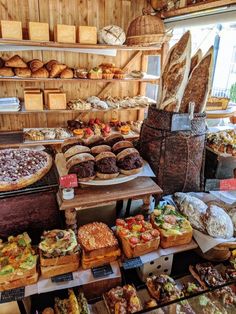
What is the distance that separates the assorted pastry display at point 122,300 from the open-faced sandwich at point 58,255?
8.1 inches

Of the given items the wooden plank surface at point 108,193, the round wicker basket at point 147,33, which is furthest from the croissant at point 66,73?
the wooden plank surface at point 108,193

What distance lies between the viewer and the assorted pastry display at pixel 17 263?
104 cm

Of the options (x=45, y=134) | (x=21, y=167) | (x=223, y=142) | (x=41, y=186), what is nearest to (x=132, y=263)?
(x=41, y=186)

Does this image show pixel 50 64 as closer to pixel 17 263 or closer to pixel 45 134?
pixel 45 134

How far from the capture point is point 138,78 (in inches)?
125

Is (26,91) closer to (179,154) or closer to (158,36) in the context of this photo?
(158,36)

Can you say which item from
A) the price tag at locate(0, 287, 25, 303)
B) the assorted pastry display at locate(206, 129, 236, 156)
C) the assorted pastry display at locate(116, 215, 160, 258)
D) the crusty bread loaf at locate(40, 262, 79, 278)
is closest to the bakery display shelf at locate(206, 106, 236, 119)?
the assorted pastry display at locate(206, 129, 236, 156)

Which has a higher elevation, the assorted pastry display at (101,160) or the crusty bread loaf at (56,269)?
the assorted pastry display at (101,160)

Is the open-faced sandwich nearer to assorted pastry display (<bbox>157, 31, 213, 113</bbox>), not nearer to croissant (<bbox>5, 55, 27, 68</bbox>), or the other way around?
assorted pastry display (<bbox>157, 31, 213, 113</bbox>)

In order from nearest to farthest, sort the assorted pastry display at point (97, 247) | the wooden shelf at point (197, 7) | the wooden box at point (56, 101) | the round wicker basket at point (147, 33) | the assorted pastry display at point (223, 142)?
the assorted pastry display at point (97, 247), the assorted pastry display at point (223, 142), the round wicker basket at point (147, 33), the wooden shelf at point (197, 7), the wooden box at point (56, 101)

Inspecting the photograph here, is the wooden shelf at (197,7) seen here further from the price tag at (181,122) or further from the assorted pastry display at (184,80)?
the price tag at (181,122)

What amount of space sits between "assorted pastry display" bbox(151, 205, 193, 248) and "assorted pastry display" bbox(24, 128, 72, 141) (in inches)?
75.3

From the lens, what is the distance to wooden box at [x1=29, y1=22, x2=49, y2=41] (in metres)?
2.58

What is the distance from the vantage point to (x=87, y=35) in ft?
9.01
